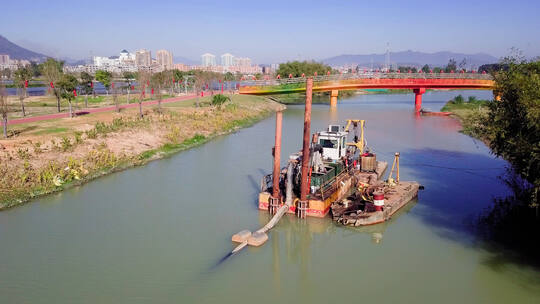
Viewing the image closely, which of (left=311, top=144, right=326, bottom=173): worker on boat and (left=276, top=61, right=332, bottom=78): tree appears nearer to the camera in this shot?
(left=311, top=144, right=326, bottom=173): worker on boat

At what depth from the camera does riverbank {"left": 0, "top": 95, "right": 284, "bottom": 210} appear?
62.3 ft

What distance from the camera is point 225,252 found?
44.3 ft

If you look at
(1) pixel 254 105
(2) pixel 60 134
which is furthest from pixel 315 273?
(1) pixel 254 105

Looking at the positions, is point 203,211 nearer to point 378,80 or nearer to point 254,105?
point 254,105

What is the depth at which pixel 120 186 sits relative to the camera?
20.4 meters

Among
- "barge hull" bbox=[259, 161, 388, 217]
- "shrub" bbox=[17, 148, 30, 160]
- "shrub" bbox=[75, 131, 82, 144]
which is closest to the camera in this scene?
"barge hull" bbox=[259, 161, 388, 217]


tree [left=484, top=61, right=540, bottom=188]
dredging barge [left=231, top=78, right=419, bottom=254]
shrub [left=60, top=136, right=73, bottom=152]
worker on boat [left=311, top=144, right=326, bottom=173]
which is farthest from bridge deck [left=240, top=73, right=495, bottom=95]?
tree [left=484, top=61, right=540, bottom=188]

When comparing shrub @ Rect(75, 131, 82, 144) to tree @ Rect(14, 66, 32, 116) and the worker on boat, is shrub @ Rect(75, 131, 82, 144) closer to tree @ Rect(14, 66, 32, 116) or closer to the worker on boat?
tree @ Rect(14, 66, 32, 116)

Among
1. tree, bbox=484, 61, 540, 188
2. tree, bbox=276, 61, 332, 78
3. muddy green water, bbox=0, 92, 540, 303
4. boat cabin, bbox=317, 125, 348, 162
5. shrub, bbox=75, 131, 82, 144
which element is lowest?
muddy green water, bbox=0, 92, 540, 303

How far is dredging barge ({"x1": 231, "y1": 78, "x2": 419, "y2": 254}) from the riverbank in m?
10.1

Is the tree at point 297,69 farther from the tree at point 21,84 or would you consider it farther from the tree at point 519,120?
the tree at point 519,120

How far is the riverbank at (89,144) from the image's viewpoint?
62.3 feet

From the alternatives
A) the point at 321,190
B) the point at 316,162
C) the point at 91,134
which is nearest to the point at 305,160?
the point at 321,190

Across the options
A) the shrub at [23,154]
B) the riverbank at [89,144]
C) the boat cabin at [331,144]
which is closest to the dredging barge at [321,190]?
the boat cabin at [331,144]
